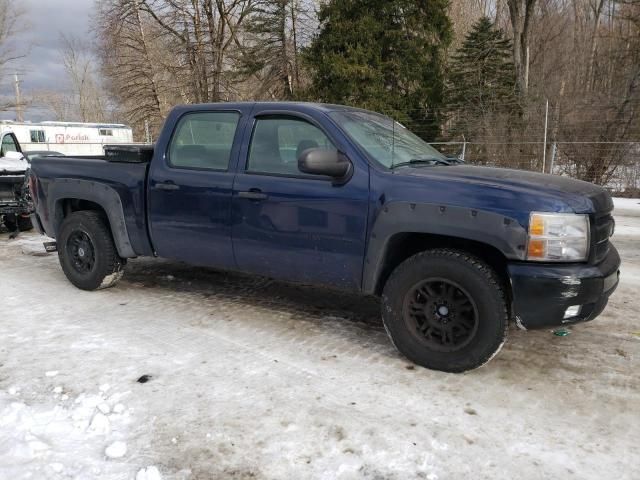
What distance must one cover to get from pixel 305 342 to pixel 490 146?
536 inches

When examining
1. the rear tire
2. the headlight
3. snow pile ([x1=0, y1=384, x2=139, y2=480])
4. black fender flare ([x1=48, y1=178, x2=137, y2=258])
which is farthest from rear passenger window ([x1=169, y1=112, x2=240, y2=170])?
the headlight

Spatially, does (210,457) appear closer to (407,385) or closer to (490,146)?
(407,385)

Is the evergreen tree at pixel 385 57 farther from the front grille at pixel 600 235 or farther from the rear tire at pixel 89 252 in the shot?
the front grille at pixel 600 235

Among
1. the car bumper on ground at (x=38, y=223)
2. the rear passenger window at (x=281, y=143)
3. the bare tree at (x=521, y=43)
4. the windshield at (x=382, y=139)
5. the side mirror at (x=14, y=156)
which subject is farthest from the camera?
the bare tree at (x=521, y=43)

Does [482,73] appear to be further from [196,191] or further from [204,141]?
[196,191]

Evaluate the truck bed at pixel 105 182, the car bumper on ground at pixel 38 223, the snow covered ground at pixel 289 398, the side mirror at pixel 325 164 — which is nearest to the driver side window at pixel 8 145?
the car bumper on ground at pixel 38 223

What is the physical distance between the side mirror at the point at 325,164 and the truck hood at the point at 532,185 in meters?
0.38

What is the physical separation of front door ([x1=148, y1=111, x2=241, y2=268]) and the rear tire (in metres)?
0.70

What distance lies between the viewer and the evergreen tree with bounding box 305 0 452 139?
19.6 metres

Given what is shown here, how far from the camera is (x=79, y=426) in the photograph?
3002 millimetres

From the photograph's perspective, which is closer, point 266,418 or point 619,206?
point 266,418

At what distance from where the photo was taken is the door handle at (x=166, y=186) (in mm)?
4754

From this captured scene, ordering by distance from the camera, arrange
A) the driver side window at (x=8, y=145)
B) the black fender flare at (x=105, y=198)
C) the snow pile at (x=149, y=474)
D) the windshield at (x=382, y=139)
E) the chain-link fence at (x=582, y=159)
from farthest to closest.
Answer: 1. the chain-link fence at (x=582, y=159)
2. the driver side window at (x=8, y=145)
3. the black fender flare at (x=105, y=198)
4. the windshield at (x=382, y=139)
5. the snow pile at (x=149, y=474)

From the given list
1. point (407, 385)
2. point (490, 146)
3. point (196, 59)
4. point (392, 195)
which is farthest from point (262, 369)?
point (196, 59)
